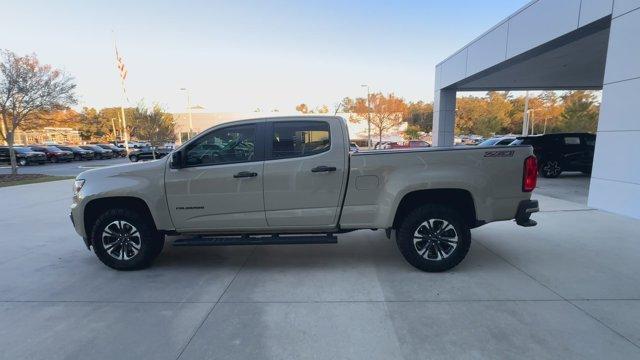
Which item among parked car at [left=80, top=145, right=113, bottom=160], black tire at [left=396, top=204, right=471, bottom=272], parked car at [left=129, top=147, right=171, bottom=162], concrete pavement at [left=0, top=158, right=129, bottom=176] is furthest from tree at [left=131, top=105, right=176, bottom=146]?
black tire at [left=396, top=204, right=471, bottom=272]

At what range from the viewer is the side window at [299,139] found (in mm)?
4324

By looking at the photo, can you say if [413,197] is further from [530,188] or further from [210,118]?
[210,118]

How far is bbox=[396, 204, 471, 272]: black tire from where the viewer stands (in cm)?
422

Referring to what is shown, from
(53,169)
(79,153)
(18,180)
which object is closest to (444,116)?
(18,180)

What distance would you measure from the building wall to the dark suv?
5.77 m

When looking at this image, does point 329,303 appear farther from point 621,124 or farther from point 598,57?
point 598,57

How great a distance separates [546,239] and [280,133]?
463 cm

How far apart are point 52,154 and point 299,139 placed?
1295 inches

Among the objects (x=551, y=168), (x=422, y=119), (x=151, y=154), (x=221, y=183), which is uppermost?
(x=422, y=119)

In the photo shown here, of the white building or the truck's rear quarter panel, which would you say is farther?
the white building

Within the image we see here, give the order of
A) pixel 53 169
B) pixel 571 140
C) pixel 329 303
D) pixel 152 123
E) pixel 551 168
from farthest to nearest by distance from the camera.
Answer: pixel 152 123 < pixel 53 169 < pixel 551 168 < pixel 571 140 < pixel 329 303

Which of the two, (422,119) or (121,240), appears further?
(422,119)

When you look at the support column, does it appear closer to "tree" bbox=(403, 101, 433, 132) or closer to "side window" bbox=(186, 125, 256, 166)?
"side window" bbox=(186, 125, 256, 166)

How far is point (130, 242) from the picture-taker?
449 centimetres
